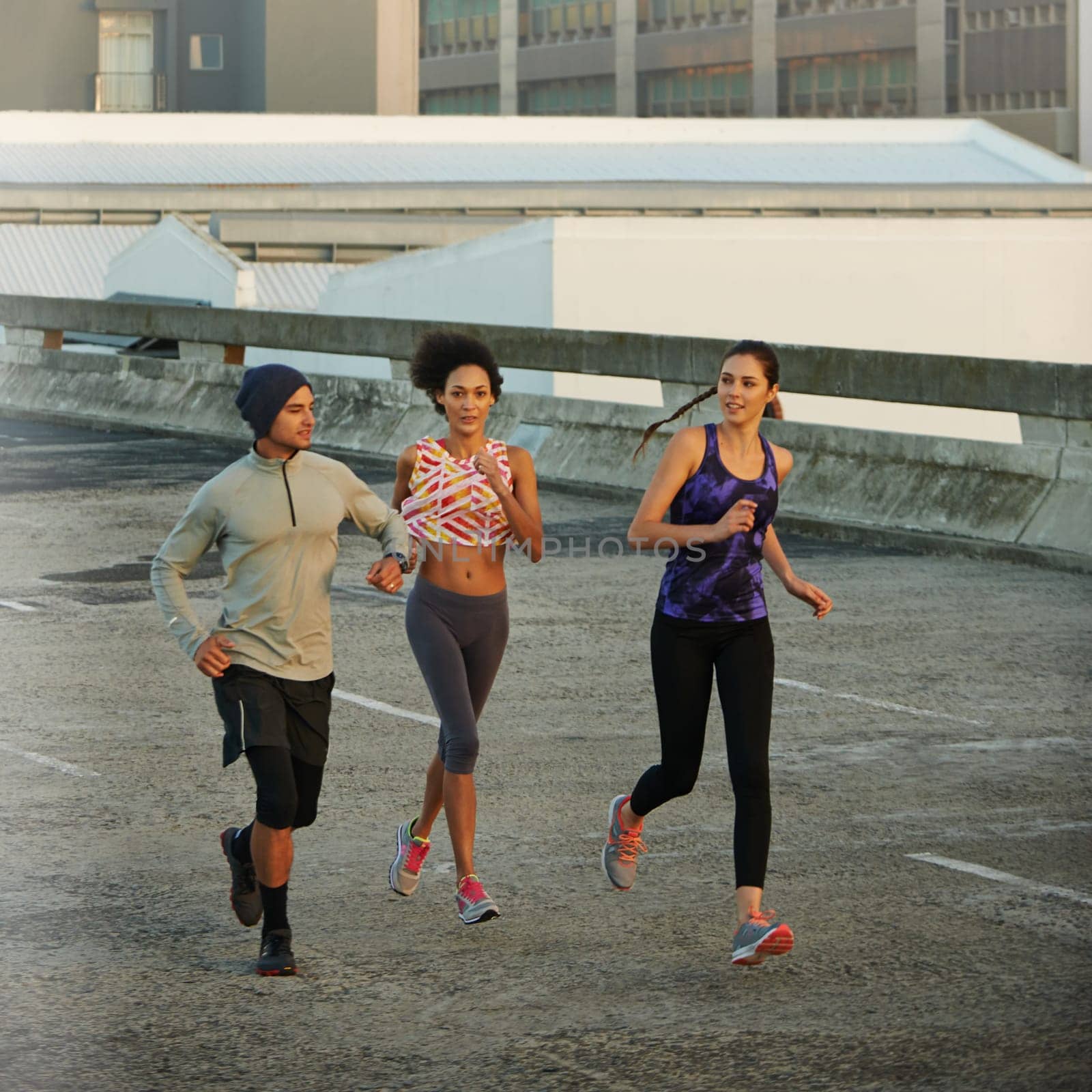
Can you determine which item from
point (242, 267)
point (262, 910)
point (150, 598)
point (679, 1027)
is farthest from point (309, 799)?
point (242, 267)

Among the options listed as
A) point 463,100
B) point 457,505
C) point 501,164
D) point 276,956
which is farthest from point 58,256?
point 463,100

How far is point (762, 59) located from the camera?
107m

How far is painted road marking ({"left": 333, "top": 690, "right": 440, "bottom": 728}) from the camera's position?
30.7ft

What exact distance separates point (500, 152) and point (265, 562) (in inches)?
2287

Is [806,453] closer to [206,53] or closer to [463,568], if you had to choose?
[463,568]

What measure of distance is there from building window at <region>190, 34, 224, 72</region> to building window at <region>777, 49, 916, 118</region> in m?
35.2

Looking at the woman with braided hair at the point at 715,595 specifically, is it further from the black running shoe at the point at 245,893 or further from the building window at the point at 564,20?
the building window at the point at 564,20

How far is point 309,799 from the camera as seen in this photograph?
612 centimetres

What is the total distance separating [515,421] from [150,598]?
677cm

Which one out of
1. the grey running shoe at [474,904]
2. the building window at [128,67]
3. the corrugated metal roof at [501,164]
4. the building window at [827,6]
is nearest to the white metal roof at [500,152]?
the corrugated metal roof at [501,164]

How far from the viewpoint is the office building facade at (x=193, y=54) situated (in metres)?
74.2

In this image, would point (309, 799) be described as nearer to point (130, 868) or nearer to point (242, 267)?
point (130, 868)

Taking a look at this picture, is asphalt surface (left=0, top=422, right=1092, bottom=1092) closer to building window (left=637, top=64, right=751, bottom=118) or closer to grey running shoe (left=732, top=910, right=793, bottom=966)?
grey running shoe (left=732, top=910, right=793, bottom=966)

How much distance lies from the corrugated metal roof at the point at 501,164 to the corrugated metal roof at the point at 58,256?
2778 millimetres
